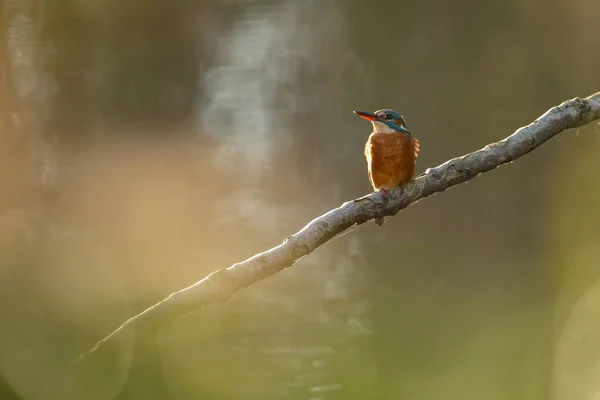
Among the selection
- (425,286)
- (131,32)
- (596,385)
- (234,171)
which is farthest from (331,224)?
(131,32)

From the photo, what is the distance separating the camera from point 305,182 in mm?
3365

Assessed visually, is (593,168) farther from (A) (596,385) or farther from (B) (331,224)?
(B) (331,224)

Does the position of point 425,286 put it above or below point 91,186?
below

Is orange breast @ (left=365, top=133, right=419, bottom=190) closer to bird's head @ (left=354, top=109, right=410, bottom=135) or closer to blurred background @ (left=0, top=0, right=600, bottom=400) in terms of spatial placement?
bird's head @ (left=354, top=109, right=410, bottom=135)

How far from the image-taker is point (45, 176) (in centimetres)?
334

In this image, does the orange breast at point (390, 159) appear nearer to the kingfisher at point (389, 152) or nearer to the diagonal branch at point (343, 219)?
the kingfisher at point (389, 152)

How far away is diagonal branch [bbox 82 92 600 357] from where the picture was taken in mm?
975

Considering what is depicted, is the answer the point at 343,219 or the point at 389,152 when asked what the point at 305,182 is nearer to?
the point at 389,152

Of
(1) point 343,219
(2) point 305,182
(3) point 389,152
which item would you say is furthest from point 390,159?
(2) point 305,182

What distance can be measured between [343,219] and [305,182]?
7.21 feet

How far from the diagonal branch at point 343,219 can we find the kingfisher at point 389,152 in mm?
163

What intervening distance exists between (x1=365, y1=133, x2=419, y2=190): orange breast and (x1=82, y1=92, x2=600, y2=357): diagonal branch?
185 millimetres

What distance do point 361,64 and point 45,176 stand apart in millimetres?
1969

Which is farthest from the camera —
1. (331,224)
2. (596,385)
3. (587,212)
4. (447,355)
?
(587,212)
